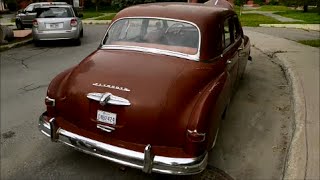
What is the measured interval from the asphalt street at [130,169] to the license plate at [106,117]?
641 millimetres

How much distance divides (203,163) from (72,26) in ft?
31.0

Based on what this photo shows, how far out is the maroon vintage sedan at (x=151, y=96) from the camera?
3.43 metres

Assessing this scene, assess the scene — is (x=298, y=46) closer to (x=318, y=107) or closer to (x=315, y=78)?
(x=315, y=78)

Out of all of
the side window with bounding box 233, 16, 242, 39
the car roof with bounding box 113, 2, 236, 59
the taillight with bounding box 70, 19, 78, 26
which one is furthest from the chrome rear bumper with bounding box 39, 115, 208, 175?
the taillight with bounding box 70, 19, 78, 26

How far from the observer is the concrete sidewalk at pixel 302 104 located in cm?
399

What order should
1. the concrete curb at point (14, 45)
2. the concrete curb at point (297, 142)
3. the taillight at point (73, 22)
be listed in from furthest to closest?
the taillight at point (73, 22) < the concrete curb at point (14, 45) < the concrete curb at point (297, 142)

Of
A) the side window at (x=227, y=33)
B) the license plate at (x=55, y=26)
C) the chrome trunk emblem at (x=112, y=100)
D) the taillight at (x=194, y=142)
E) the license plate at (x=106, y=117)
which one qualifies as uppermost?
the side window at (x=227, y=33)

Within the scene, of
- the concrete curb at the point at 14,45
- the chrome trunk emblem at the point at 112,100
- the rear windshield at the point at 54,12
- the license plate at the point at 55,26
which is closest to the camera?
the chrome trunk emblem at the point at 112,100

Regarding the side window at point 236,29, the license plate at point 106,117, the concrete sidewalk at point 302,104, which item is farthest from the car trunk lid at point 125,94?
the side window at point 236,29

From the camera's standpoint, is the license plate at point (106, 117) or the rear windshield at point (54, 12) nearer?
the license plate at point (106, 117)

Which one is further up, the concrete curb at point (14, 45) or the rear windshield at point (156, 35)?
the rear windshield at point (156, 35)

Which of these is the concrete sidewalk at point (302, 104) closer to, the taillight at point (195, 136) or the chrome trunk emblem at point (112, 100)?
the taillight at point (195, 136)

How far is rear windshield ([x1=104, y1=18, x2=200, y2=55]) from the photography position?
14.4 feet

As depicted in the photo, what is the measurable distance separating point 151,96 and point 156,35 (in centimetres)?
128
